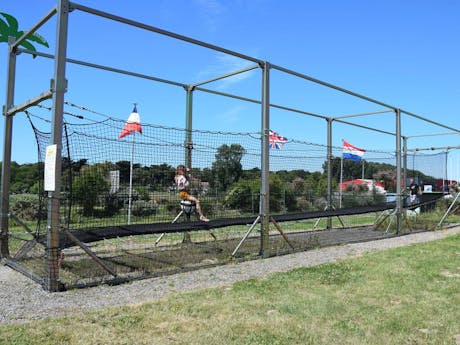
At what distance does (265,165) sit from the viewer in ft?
22.1

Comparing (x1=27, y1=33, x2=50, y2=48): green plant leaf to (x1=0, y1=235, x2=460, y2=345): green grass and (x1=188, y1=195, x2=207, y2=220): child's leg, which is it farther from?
(x1=0, y1=235, x2=460, y2=345): green grass

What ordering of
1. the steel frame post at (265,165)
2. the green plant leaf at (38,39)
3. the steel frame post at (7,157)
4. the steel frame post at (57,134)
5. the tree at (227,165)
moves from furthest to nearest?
the green plant leaf at (38,39)
the tree at (227,165)
the steel frame post at (265,165)
the steel frame post at (7,157)
the steel frame post at (57,134)

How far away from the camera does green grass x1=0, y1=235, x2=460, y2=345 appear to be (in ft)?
10.3

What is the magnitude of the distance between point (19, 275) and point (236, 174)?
386 centimetres

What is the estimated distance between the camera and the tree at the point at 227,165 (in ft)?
24.0

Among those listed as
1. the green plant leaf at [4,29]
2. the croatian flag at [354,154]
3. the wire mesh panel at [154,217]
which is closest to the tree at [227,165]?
the wire mesh panel at [154,217]

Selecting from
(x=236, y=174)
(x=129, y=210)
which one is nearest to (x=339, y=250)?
(x=236, y=174)

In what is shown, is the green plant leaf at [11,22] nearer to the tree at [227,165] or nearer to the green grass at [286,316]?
the tree at [227,165]

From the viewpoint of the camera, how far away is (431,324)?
3510 mm

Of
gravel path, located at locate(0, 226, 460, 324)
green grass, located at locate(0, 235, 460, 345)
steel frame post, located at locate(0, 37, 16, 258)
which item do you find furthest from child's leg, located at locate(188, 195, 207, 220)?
steel frame post, located at locate(0, 37, 16, 258)

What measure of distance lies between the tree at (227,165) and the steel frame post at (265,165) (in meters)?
0.71

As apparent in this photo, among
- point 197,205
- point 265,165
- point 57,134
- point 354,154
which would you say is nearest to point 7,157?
point 57,134

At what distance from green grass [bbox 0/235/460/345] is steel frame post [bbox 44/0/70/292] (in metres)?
1.07

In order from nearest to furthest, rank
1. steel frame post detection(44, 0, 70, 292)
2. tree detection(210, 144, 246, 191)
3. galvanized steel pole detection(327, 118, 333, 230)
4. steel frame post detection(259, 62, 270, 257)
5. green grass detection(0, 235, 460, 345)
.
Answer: green grass detection(0, 235, 460, 345) → steel frame post detection(44, 0, 70, 292) → steel frame post detection(259, 62, 270, 257) → tree detection(210, 144, 246, 191) → galvanized steel pole detection(327, 118, 333, 230)
